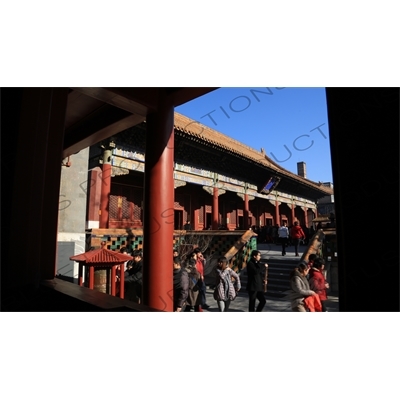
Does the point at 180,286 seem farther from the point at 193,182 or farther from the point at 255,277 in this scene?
the point at 193,182

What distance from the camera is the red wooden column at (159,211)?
7.61ft

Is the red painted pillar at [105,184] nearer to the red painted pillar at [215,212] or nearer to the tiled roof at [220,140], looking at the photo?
the tiled roof at [220,140]

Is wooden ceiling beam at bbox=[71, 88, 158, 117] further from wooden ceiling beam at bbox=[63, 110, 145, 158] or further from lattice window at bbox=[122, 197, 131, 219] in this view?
lattice window at bbox=[122, 197, 131, 219]

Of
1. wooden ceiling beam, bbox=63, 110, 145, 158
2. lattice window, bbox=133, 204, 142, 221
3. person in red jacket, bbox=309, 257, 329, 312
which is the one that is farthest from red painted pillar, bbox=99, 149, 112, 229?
person in red jacket, bbox=309, 257, 329, 312

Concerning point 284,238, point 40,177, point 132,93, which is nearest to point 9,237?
point 40,177

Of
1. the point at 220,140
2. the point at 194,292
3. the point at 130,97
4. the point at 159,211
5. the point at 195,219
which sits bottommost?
the point at 194,292

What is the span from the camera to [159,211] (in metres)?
2.41

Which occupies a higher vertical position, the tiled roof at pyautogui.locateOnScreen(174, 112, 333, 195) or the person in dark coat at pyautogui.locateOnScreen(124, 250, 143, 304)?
the tiled roof at pyautogui.locateOnScreen(174, 112, 333, 195)

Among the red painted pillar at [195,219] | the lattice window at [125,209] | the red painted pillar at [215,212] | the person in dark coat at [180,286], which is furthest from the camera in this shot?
the red painted pillar at [195,219]

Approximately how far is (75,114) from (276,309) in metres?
3.68

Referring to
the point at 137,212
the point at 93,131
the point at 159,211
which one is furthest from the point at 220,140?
the point at 159,211

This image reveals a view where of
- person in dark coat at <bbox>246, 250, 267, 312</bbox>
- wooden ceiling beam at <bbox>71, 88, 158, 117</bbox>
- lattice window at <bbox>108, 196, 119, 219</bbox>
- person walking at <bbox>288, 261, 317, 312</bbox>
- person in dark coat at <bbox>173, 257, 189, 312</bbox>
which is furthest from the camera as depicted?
lattice window at <bbox>108, 196, 119, 219</bbox>

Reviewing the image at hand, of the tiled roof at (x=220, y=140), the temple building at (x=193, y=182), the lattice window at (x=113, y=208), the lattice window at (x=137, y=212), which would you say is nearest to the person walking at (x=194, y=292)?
the temple building at (x=193, y=182)

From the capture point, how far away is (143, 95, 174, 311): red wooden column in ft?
7.61
